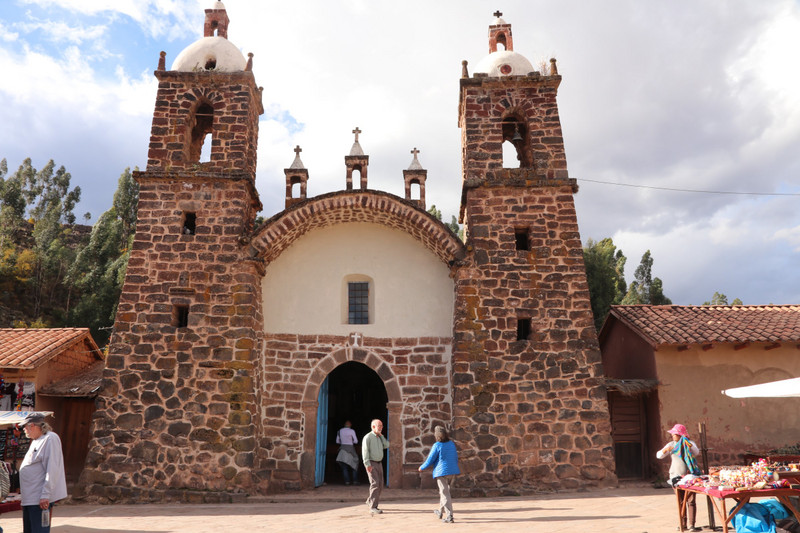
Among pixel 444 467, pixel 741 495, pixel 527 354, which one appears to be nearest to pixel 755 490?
pixel 741 495

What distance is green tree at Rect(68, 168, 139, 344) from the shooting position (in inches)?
1141

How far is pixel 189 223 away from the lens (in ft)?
40.5

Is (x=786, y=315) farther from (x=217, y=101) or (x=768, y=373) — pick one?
(x=217, y=101)

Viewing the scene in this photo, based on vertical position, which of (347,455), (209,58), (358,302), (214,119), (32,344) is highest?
(209,58)

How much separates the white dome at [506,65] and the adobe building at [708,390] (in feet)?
21.5

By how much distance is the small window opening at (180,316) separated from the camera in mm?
11383

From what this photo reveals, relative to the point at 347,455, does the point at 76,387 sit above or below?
above

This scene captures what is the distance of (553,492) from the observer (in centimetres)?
1047

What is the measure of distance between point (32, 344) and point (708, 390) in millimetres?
15477

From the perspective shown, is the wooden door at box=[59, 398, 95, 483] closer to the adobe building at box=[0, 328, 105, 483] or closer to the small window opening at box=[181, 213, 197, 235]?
the adobe building at box=[0, 328, 105, 483]

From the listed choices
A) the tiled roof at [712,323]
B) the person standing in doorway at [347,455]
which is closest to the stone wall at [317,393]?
the person standing in doorway at [347,455]

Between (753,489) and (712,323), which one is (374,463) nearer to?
(753,489)

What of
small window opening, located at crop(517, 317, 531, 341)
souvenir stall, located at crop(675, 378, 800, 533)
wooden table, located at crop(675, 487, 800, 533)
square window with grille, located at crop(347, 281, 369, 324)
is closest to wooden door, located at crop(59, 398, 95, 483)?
square window with grille, located at crop(347, 281, 369, 324)

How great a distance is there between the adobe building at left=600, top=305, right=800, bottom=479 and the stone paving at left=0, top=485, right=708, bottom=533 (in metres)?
1.82
